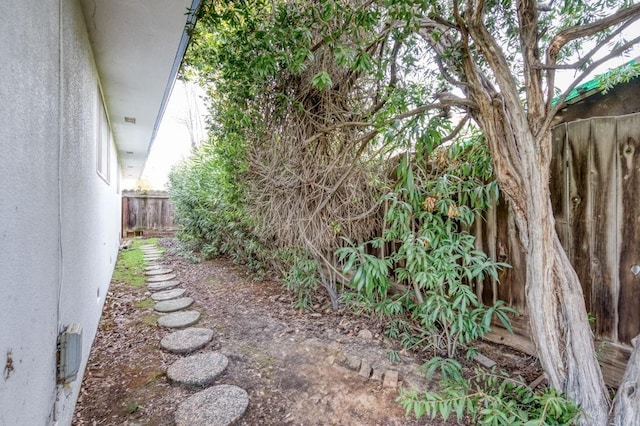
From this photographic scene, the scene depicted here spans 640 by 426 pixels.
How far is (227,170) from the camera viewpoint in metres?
3.75

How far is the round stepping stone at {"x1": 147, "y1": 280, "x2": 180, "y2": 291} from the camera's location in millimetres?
4820

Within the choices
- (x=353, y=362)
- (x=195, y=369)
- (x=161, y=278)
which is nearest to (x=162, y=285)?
(x=161, y=278)

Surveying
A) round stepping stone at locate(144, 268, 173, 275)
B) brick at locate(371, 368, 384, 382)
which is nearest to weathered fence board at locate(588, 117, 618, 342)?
brick at locate(371, 368, 384, 382)

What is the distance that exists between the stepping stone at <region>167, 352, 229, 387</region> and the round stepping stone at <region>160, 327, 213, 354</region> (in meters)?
0.16

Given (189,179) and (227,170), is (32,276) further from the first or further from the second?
(189,179)

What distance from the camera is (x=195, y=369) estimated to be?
8.02 ft

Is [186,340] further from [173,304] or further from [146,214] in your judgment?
[146,214]

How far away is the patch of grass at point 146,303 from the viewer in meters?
4.01

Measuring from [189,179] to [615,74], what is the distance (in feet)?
26.0

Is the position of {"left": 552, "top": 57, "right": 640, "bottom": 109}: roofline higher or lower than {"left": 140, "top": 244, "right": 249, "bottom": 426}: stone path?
higher

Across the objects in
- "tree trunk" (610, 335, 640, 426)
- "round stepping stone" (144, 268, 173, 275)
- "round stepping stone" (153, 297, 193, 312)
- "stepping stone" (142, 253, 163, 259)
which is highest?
"tree trunk" (610, 335, 640, 426)

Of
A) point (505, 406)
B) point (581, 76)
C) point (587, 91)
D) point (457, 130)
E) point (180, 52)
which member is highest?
point (180, 52)

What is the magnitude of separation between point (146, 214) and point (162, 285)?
344 inches

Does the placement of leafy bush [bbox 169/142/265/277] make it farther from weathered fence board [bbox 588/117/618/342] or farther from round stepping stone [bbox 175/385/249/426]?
weathered fence board [bbox 588/117/618/342]
